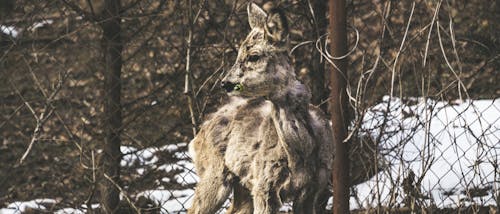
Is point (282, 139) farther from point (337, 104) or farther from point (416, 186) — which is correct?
point (416, 186)

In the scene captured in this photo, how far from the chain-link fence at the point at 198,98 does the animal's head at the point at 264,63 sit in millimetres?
872

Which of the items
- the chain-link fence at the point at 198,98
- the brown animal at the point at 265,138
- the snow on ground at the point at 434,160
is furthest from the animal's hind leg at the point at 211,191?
the snow on ground at the point at 434,160

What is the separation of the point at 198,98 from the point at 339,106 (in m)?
1.57

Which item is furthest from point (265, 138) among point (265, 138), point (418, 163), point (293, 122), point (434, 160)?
point (418, 163)

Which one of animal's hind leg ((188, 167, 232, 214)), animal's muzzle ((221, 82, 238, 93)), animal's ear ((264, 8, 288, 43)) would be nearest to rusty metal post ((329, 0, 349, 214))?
animal's hind leg ((188, 167, 232, 214))

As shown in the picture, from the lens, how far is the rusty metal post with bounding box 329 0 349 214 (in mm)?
4254

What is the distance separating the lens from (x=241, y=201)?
3.82 metres

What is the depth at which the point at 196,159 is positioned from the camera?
12.9ft

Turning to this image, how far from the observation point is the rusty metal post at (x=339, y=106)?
425cm

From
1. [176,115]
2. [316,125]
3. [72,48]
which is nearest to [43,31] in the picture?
[72,48]

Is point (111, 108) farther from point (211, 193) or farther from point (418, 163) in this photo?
point (418, 163)

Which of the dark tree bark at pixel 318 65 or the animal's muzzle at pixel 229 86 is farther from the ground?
the dark tree bark at pixel 318 65

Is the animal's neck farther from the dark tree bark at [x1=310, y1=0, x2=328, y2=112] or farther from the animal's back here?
the dark tree bark at [x1=310, y1=0, x2=328, y2=112]

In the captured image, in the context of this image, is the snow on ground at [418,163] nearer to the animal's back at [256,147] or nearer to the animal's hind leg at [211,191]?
the animal's back at [256,147]
